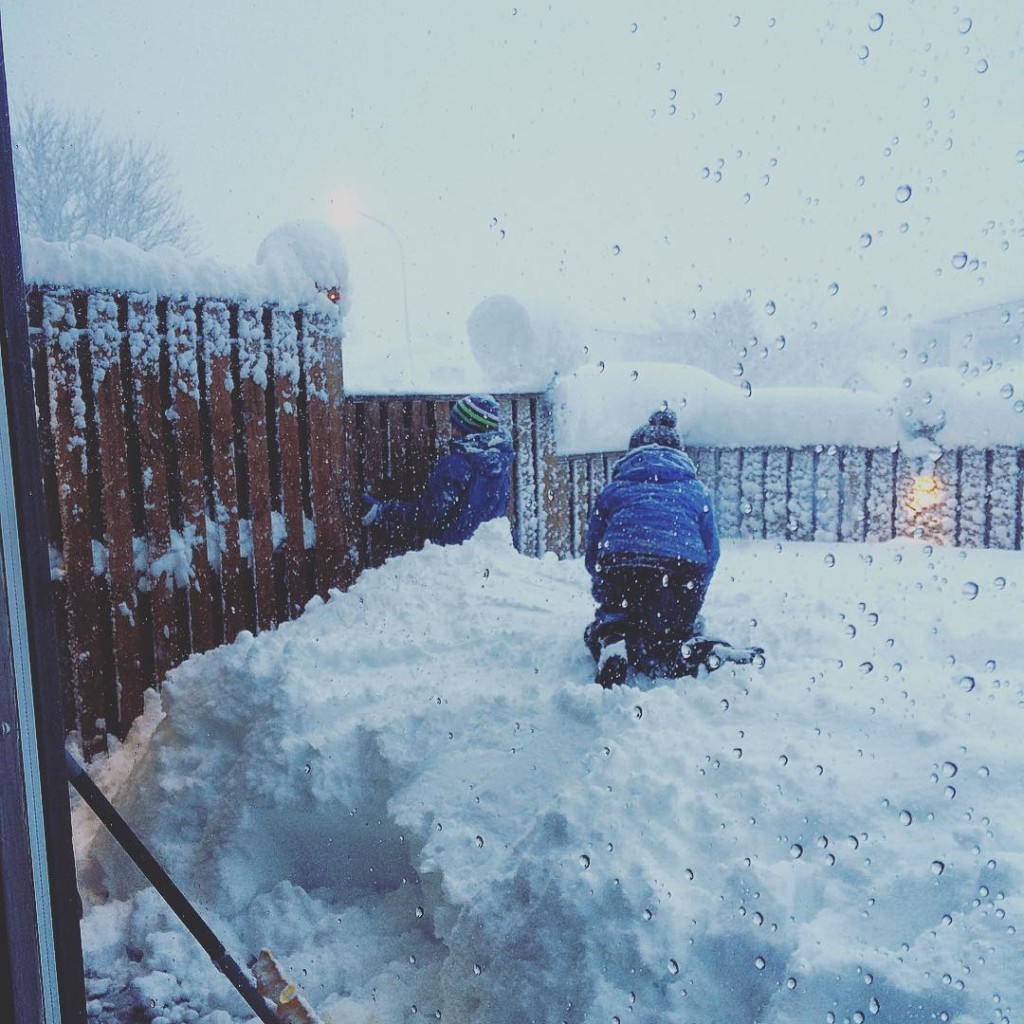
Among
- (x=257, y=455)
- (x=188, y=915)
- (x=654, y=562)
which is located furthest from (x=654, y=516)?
(x=188, y=915)

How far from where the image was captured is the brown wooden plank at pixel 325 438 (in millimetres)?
3730

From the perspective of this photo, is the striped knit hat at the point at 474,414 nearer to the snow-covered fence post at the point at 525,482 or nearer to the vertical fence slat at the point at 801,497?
the snow-covered fence post at the point at 525,482

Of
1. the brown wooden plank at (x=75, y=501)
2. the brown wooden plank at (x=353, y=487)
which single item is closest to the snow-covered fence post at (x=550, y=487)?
the brown wooden plank at (x=353, y=487)

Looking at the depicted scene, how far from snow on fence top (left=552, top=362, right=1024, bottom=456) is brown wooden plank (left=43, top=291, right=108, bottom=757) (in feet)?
12.0

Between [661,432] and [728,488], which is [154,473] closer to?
[661,432]

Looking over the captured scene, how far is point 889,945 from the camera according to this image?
1495mm

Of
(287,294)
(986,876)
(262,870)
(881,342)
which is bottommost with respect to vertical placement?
(262,870)

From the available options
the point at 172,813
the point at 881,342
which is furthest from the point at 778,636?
the point at 172,813

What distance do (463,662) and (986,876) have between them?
1.87m

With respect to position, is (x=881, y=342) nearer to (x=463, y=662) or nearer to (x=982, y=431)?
(x=463, y=662)

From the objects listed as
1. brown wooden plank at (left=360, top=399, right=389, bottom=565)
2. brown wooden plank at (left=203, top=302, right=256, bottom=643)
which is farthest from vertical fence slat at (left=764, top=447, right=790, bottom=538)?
brown wooden plank at (left=203, top=302, right=256, bottom=643)

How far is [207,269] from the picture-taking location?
10.5ft

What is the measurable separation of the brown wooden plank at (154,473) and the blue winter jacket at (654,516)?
74.5 inches

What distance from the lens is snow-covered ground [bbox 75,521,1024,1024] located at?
1536 millimetres
